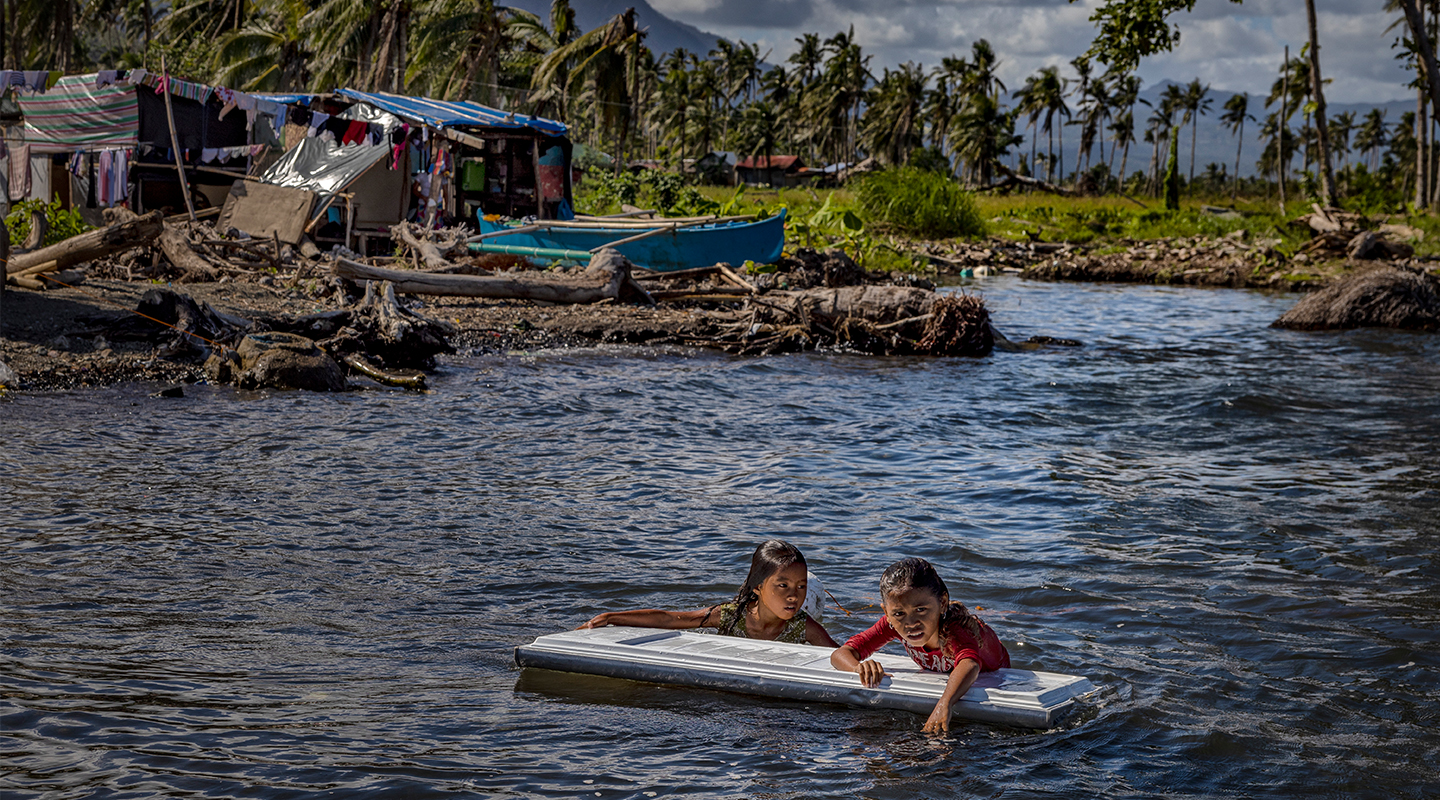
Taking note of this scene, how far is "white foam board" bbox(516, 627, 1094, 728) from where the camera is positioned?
4.55m

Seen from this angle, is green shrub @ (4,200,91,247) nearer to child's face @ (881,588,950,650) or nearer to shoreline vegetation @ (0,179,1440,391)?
shoreline vegetation @ (0,179,1440,391)

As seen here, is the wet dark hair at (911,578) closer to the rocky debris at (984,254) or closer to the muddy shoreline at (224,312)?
the muddy shoreline at (224,312)

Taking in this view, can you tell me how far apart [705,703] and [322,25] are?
35563mm

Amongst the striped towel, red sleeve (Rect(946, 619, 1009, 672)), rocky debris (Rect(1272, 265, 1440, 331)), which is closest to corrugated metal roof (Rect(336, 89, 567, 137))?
the striped towel

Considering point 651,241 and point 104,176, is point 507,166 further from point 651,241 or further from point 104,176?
point 104,176

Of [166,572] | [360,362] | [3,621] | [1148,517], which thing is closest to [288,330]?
[360,362]

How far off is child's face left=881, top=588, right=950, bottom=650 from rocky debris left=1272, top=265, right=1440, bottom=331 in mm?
20478

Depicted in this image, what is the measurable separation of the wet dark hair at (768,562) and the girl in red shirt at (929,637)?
436 mm

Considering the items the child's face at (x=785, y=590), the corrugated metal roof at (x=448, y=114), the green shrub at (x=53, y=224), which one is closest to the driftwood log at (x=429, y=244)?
the corrugated metal roof at (x=448, y=114)

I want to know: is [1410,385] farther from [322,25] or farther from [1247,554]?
[322,25]

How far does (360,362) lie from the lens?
1329 centimetres

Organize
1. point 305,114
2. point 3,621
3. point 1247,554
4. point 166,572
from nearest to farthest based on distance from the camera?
point 3,621 → point 166,572 → point 1247,554 → point 305,114

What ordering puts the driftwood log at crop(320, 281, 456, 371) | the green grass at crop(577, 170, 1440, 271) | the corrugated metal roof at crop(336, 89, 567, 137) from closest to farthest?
the driftwood log at crop(320, 281, 456, 371)
the corrugated metal roof at crop(336, 89, 567, 137)
the green grass at crop(577, 170, 1440, 271)

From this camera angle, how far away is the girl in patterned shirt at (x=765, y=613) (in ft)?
16.5
